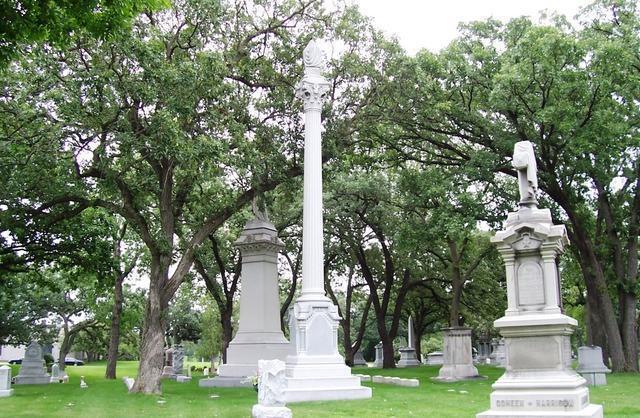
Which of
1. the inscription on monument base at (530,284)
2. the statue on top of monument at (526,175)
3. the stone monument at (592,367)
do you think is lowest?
the stone monument at (592,367)

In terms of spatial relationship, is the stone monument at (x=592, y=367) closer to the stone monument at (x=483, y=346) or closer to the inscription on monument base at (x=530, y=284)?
the inscription on monument base at (x=530, y=284)

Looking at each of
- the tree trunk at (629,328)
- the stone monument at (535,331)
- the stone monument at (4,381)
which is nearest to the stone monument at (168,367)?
the stone monument at (4,381)

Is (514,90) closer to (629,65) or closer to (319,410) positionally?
(629,65)

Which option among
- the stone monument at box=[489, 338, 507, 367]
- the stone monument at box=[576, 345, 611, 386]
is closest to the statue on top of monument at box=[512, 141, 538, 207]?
the stone monument at box=[576, 345, 611, 386]

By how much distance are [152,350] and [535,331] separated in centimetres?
1167


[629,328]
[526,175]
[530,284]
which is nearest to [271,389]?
[530,284]

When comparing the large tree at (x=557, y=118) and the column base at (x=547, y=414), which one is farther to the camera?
the large tree at (x=557, y=118)

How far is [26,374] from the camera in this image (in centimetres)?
3070

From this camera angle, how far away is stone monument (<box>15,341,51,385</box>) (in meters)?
30.5

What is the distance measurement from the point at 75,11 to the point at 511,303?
8.69 m

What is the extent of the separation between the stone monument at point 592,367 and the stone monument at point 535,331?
788 cm

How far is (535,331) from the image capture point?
1058 centimetres

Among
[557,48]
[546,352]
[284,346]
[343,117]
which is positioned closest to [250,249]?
[284,346]

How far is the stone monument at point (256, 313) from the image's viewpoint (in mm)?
22031
